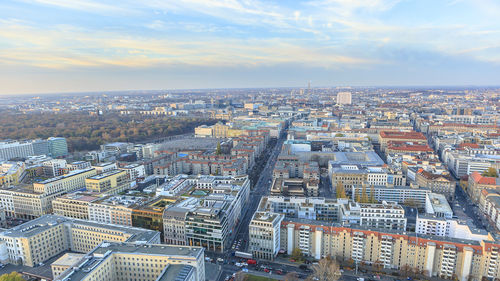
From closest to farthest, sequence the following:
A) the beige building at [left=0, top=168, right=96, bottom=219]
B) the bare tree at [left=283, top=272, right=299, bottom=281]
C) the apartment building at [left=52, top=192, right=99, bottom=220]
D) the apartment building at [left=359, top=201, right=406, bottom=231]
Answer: the bare tree at [left=283, top=272, right=299, bottom=281] < the apartment building at [left=359, top=201, right=406, bottom=231] < the apartment building at [left=52, top=192, right=99, bottom=220] < the beige building at [left=0, top=168, right=96, bottom=219]

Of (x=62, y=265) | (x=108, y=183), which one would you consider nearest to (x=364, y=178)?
(x=108, y=183)

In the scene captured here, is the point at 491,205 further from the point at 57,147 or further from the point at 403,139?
the point at 57,147

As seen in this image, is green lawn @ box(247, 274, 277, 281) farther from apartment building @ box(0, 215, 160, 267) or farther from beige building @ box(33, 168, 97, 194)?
beige building @ box(33, 168, 97, 194)

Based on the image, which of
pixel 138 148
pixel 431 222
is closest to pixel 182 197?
pixel 431 222

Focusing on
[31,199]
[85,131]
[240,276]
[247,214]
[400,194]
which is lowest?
[247,214]

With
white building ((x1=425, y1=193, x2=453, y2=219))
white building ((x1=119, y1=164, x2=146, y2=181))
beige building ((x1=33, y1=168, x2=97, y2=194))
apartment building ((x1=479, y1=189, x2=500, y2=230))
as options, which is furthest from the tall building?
beige building ((x1=33, y1=168, x2=97, y2=194))

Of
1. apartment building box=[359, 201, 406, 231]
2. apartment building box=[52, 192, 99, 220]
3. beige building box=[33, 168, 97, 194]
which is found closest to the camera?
apartment building box=[359, 201, 406, 231]
